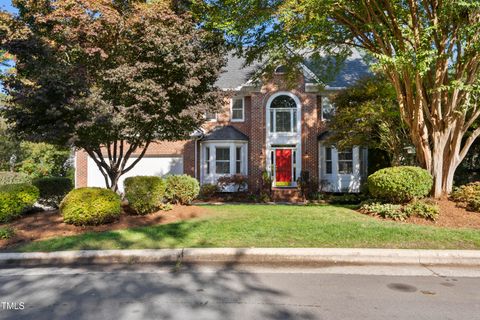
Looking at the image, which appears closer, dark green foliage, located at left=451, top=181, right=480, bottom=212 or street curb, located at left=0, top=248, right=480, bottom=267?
street curb, located at left=0, top=248, right=480, bottom=267

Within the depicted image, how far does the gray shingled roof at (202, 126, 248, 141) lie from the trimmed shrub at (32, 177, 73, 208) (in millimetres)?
8762

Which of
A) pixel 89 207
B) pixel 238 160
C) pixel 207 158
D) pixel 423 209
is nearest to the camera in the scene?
pixel 89 207

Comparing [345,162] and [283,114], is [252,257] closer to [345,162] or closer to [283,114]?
[283,114]

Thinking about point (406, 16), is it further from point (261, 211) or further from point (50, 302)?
point (50, 302)

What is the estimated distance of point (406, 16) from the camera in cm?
1012

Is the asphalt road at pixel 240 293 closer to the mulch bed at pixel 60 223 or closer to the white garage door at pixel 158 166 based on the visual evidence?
the mulch bed at pixel 60 223

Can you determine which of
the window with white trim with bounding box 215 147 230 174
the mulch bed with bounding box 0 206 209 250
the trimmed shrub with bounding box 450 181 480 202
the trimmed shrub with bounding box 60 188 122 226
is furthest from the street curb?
the window with white trim with bounding box 215 147 230 174

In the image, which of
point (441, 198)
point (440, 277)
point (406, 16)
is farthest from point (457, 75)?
point (440, 277)

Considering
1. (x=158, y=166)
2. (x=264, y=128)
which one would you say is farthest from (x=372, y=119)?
(x=158, y=166)

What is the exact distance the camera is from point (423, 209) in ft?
29.0

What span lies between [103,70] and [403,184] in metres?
8.86

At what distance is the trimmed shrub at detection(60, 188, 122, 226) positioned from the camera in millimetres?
8180

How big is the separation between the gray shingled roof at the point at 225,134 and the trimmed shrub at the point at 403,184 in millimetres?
9890

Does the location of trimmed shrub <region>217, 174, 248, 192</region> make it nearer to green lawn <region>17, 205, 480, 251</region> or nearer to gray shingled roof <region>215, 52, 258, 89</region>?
gray shingled roof <region>215, 52, 258, 89</region>
